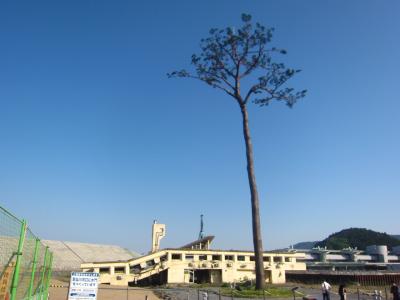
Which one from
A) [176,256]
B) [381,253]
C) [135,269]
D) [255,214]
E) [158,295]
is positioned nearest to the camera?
[255,214]

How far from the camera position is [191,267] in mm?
57438

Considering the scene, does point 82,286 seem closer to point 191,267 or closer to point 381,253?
point 191,267

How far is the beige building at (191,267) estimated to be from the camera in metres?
52.9

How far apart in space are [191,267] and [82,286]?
44681 mm

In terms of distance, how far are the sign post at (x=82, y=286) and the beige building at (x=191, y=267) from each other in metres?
38.8

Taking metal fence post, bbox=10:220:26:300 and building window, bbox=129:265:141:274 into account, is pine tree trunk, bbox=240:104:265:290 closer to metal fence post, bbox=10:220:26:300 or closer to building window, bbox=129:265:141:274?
metal fence post, bbox=10:220:26:300

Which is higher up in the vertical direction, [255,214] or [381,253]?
[381,253]

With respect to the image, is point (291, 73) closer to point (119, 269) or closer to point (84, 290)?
point (84, 290)

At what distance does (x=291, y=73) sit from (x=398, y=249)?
345 feet

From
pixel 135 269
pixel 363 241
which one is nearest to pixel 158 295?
pixel 135 269

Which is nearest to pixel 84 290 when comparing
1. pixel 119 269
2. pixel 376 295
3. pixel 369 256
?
pixel 376 295

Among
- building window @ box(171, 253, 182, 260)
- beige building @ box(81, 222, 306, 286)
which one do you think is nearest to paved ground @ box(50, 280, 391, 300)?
beige building @ box(81, 222, 306, 286)

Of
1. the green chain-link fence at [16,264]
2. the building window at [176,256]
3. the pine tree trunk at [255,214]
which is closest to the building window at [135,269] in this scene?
the building window at [176,256]

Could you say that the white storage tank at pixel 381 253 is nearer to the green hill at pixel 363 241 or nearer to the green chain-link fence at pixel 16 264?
the green hill at pixel 363 241
